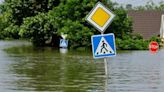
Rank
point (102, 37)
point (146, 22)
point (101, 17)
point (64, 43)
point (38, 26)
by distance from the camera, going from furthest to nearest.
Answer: point (146, 22) < point (38, 26) < point (64, 43) < point (101, 17) < point (102, 37)

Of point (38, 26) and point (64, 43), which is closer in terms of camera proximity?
point (64, 43)

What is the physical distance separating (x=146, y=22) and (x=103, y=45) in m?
68.0

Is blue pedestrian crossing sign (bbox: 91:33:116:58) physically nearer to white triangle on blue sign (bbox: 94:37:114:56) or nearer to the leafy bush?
white triangle on blue sign (bbox: 94:37:114:56)

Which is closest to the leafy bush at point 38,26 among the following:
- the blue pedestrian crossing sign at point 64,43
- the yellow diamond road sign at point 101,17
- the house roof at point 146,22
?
the blue pedestrian crossing sign at point 64,43

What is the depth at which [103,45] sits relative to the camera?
13.3 meters

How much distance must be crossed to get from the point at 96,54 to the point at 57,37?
45.0 m

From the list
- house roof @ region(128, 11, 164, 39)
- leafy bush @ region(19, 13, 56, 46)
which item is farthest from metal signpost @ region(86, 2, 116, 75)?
house roof @ region(128, 11, 164, 39)

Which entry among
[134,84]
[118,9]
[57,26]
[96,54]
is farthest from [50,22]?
[96,54]

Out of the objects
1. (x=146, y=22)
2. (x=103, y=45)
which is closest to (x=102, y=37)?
(x=103, y=45)

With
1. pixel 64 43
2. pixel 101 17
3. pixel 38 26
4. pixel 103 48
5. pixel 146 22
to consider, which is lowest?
pixel 103 48

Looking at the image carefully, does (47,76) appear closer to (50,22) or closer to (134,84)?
(134,84)

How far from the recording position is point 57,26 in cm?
5291

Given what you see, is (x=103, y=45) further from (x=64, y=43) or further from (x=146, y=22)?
(x=146, y=22)

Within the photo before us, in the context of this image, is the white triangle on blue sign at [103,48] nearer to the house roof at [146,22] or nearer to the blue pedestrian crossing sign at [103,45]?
the blue pedestrian crossing sign at [103,45]
